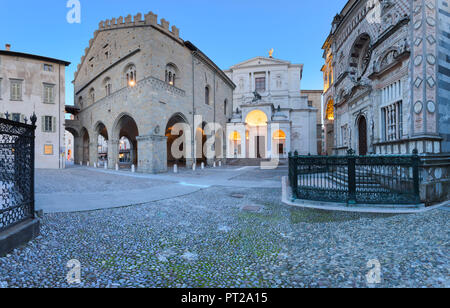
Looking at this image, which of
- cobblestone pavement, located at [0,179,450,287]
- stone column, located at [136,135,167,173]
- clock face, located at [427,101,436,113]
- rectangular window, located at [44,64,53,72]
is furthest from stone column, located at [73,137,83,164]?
clock face, located at [427,101,436,113]

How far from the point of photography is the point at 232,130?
3183 centimetres

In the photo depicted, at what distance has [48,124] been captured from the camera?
901 inches

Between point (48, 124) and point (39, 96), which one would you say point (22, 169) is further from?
point (39, 96)

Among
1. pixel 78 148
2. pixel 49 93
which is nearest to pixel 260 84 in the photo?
pixel 49 93

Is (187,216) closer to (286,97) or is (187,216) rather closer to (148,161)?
(148,161)

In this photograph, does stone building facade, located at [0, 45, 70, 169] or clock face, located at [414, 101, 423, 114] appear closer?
clock face, located at [414, 101, 423, 114]

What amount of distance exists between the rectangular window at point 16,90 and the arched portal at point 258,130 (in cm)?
2833

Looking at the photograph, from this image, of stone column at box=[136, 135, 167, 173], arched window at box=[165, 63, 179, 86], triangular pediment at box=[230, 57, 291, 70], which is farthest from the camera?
triangular pediment at box=[230, 57, 291, 70]

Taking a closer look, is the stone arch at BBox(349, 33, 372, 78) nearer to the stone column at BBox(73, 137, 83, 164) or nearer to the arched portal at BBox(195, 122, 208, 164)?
the arched portal at BBox(195, 122, 208, 164)

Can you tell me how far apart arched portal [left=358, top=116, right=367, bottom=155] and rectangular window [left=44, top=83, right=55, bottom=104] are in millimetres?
31642

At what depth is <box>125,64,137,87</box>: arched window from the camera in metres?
18.9
